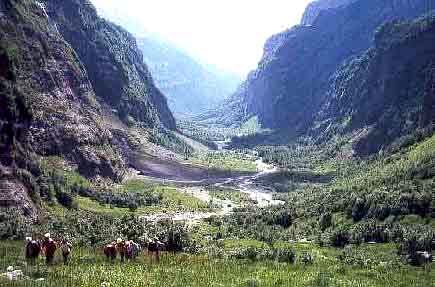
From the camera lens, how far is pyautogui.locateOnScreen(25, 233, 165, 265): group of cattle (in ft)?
178

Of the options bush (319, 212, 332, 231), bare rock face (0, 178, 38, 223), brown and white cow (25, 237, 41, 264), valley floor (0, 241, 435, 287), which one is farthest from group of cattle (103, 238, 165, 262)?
bush (319, 212, 332, 231)

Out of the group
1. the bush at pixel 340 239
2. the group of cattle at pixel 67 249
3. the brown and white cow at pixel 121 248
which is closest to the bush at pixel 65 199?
the bush at pixel 340 239

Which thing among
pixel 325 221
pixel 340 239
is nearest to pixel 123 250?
pixel 340 239

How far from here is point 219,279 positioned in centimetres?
4822

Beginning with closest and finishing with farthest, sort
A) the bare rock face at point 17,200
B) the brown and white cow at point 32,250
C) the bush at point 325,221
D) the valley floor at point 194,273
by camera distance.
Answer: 1. the valley floor at point 194,273
2. the brown and white cow at point 32,250
3. the bare rock face at point 17,200
4. the bush at point 325,221

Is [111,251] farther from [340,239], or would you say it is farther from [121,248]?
[340,239]

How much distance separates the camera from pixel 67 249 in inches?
2154

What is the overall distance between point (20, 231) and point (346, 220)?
8118 centimetres

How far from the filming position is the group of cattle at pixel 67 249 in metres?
54.3

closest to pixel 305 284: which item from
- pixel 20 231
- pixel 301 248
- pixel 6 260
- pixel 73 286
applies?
pixel 73 286

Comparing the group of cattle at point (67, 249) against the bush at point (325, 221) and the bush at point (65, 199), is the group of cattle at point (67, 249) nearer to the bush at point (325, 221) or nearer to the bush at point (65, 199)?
the bush at point (325, 221)

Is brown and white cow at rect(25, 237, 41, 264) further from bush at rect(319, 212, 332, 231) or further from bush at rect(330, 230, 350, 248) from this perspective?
bush at rect(319, 212, 332, 231)

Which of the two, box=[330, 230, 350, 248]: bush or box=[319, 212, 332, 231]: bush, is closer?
box=[330, 230, 350, 248]: bush

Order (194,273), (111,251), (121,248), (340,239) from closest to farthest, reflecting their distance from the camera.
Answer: (194,273), (111,251), (121,248), (340,239)
